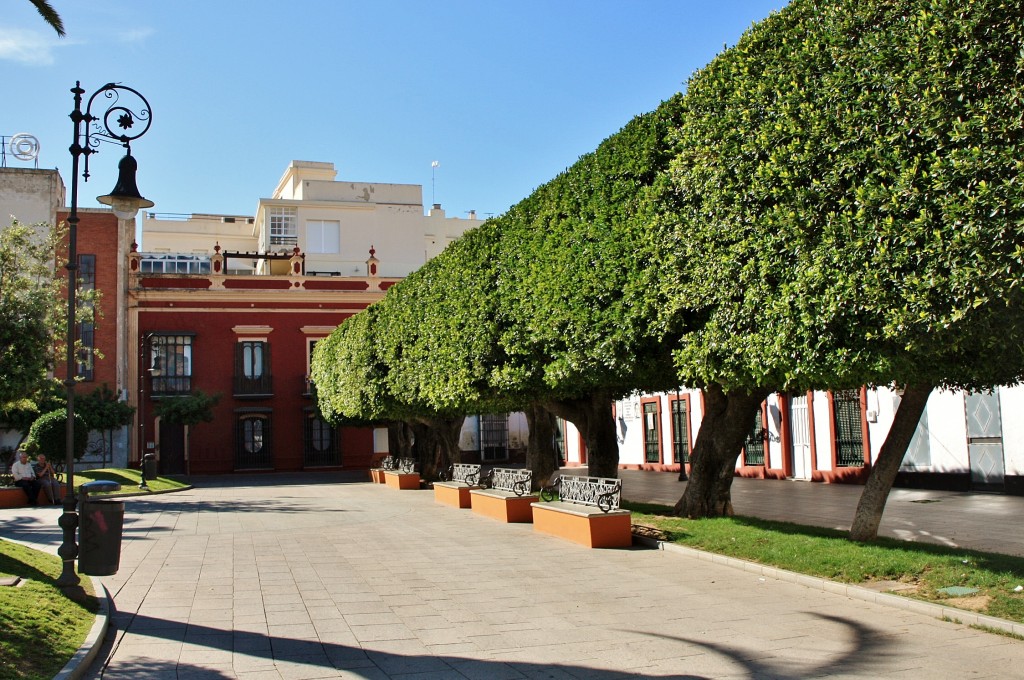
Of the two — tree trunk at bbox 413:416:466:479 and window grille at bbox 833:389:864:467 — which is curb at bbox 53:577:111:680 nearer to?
tree trunk at bbox 413:416:466:479

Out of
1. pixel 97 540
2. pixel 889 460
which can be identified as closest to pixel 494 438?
pixel 889 460

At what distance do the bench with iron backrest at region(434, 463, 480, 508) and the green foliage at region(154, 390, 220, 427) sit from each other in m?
15.6

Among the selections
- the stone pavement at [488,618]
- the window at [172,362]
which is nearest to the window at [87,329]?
the window at [172,362]

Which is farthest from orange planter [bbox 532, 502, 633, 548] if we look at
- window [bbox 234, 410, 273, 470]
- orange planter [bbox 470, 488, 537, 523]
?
window [bbox 234, 410, 273, 470]

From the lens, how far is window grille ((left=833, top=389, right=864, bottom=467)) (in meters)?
21.7

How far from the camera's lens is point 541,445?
1883 cm

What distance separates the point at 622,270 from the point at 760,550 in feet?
13.2

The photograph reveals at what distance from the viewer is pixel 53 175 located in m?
36.3

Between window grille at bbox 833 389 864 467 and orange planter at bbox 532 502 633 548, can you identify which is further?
window grille at bbox 833 389 864 467

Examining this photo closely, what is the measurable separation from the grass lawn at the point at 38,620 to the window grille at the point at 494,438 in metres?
32.6

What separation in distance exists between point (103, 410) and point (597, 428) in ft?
70.5

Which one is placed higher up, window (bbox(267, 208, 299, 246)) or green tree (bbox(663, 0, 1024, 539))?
window (bbox(267, 208, 299, 246))

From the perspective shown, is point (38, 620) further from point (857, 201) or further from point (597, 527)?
point (857, 201)

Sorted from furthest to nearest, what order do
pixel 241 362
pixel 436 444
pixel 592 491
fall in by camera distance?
1. pixel 241 362
2. pixel 436 444
3. pixel 592 491
